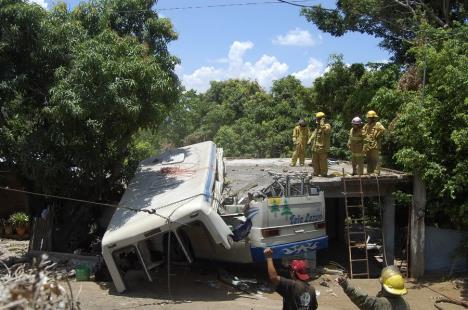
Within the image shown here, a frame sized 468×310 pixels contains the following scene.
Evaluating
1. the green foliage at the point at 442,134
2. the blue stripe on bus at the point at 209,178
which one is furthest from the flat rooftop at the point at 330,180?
the green foliage at the point at 442,134

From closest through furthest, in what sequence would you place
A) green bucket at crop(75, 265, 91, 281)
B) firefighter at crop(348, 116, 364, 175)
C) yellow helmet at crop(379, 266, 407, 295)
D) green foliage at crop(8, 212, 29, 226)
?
yellow helmet at crop(379, 266, 407, 295) < green bucket at crop(75, 265, 91, 281) < firefighter at crop(348, 116, 364, 175) < green foliage at crop(8, 212, 29, 226)

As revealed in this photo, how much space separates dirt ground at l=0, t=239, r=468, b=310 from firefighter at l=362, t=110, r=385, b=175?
274 centimetres

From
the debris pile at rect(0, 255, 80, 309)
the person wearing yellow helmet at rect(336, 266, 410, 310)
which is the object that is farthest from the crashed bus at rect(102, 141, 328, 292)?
the debris pile at rect(0, 255, 80, 309)

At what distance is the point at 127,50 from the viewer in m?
11.1

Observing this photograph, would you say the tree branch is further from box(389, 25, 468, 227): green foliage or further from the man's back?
the man's back

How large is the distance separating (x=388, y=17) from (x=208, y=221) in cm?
1223

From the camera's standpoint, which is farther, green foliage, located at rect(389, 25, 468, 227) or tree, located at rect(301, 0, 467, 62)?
tree, located at rect(301, 0, 467, 62)

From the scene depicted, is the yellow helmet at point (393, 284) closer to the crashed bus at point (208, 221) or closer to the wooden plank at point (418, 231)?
the crashed bus at point (208, 221)

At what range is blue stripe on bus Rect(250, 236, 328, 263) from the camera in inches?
374

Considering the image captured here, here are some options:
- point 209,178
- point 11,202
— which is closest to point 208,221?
point 209,178

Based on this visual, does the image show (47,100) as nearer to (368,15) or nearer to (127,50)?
(127,50)

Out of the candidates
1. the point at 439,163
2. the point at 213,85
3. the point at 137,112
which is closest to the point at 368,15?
the point at 439,163

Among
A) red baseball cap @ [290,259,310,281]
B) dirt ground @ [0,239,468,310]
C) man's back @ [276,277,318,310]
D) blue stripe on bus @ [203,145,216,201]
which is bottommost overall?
dirt ground @ [0,239,468,310]

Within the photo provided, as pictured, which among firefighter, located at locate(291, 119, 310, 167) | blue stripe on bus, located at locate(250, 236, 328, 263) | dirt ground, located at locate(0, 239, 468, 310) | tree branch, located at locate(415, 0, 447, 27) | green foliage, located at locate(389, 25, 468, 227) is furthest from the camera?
tree branch, located at locate(415, 0, 447, 27)
